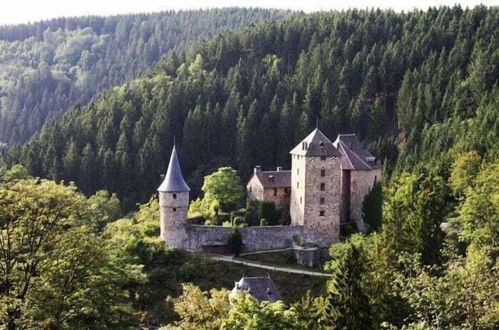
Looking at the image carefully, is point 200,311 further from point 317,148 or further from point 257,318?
point 317,148

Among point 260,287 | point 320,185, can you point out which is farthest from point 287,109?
point 260,287

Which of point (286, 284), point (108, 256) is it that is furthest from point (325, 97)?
point (108, 256)

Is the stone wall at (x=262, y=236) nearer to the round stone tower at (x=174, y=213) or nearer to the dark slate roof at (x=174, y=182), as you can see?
the round stone tower at (x=174, y=213)

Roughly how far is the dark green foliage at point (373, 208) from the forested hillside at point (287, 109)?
15.4 meters

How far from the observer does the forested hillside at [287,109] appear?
94.2 m

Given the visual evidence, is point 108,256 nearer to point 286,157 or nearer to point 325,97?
point 286,157

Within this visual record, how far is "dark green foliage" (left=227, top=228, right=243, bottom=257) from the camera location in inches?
2302

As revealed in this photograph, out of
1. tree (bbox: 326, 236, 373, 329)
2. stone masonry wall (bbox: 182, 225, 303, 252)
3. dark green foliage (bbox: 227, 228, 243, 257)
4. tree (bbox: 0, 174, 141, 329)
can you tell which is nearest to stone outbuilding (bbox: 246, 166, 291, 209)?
stone masonry wall (bbox: 182, 225, 303, 252)

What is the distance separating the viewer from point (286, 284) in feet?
180

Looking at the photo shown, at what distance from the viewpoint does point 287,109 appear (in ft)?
330

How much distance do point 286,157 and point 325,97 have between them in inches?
547

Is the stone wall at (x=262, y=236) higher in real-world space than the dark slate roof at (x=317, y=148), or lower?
lower

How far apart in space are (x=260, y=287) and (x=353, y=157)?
23380 millimetres

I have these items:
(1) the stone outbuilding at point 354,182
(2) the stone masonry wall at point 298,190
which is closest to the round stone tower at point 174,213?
(2) the stone masonry wall at point 298,190
